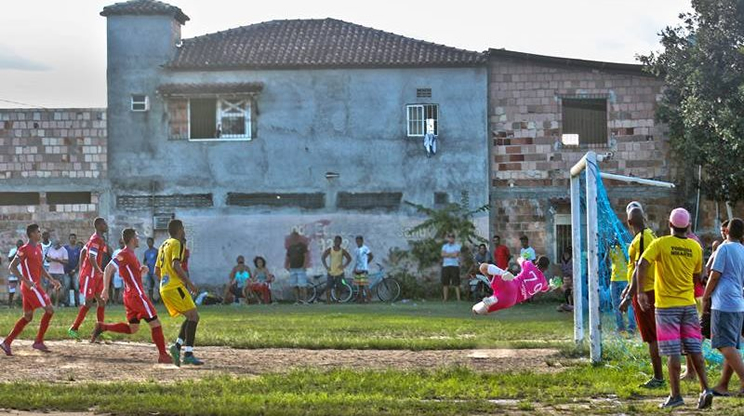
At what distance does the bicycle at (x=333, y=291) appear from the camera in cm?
3556

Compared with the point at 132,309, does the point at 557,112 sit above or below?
above

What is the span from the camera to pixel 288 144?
38000 millimetres

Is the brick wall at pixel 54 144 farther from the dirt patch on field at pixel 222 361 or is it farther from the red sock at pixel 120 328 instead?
the red sock at pixel 120 328

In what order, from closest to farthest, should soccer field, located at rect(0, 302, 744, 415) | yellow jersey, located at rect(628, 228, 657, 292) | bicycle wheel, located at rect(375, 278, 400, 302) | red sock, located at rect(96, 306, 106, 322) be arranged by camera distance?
1. soccer field, located at rect(0, 302, 744, 415)
2. yellow jersey, located at rect(628, 228, 657, 292)
3. red sock, located at rect(96, 306, 106, 322)
4. bicycle wheel, located at rect(375, 278, 400, 302)

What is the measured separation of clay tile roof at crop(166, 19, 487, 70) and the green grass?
29.0 feet

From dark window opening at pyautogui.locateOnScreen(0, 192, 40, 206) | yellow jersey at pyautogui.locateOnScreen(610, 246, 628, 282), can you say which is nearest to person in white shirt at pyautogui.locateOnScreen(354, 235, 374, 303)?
dark window opening at pyautogui.locateOnScreen(0, 192, 40, 206)

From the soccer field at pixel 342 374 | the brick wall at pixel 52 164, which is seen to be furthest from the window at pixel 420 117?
the soccer field at pixel 342 374

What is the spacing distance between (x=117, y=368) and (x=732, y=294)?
24.1ft

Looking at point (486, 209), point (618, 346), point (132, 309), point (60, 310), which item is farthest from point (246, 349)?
point (486, 209)

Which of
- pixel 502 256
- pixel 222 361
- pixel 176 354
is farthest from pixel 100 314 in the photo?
pixel 502 256

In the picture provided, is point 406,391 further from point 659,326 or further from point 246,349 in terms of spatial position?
point 246,349

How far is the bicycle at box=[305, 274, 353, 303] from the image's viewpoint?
35.6 meters

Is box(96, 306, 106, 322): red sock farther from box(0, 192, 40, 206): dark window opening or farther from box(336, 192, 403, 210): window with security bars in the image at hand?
box(0, 192, 40, 206): dark window opening

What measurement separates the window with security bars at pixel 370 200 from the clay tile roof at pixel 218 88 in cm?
412
